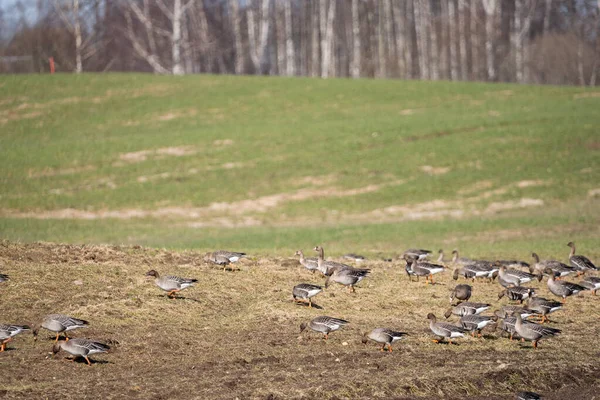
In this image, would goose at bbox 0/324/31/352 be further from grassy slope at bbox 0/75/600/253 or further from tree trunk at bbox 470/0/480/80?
tree trunk at bbox 470/0/480/80

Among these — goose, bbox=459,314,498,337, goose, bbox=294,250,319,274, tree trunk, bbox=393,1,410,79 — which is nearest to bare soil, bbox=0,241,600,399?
goose, bbox=294,250,319,274

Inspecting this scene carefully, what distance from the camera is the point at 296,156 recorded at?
4825 centimetres

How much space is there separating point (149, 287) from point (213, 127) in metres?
37.3

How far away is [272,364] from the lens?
1405 cm

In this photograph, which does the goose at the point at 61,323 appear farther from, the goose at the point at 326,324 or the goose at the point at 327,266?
the goose at the point at 327,266

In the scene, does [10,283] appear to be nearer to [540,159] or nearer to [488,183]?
[488,183]

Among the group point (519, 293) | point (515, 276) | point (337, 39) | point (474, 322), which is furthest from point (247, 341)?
point (337, 39)

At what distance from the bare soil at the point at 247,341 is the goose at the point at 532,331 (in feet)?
0.89

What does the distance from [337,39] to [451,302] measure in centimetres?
10081

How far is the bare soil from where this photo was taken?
1297 cm

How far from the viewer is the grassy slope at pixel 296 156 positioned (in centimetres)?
3506

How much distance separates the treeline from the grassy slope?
1836 cm

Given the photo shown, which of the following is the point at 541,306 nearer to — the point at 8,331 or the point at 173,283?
the point at 173,283

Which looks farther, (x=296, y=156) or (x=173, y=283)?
(x=296, y=156)
